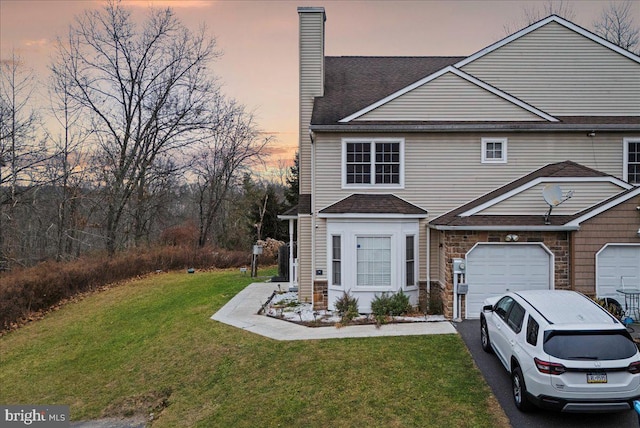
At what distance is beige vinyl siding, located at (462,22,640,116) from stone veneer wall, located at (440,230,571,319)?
5067mm

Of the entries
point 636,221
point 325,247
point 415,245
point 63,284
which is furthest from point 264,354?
point 63,284

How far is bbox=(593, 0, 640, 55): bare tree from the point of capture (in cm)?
2800

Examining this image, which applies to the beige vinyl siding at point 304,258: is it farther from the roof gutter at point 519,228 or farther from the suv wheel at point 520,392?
the suv wheel at point 520,392

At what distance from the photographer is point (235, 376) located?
29.2ft

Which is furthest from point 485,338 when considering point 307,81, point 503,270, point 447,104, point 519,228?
point 307,81

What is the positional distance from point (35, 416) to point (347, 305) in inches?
312

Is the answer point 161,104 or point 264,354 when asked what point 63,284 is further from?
point 161,104

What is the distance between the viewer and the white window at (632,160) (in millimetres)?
12914

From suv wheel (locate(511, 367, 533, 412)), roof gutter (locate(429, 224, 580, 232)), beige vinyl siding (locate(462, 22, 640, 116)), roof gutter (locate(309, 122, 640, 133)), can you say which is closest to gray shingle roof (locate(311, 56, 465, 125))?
roof gutter (locate(309, 122, 640, 133))

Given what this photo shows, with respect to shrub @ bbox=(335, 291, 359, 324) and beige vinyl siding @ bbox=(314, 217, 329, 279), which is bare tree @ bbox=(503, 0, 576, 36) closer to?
beige vinyl siding @ bbox=(314, 217, 329, 279)

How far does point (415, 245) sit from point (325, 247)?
2.79 meters

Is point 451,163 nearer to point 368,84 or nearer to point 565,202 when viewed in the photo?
point 565,202

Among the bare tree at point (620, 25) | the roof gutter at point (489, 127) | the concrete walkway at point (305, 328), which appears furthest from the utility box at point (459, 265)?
the bare tree at point (620, 25)

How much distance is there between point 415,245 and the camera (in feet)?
41.0
